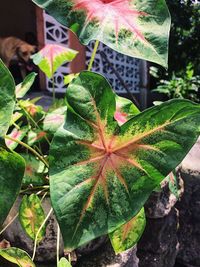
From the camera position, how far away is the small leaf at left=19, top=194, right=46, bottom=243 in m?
0.85

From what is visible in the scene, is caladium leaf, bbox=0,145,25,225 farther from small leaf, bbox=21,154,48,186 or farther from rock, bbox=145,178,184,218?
rock, bbox=145,178,184,218

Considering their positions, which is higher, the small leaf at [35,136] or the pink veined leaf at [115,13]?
the pink veined leaf at [115,13]

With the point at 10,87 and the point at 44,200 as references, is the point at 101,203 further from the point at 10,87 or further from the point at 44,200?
the point at 44,200

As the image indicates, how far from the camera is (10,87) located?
0.57m

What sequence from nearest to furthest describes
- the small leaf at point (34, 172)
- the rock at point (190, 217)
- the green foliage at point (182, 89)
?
the small leaf at point (34, 172)
the rock at point (190, 217)
the green foliage at point (182, 89)

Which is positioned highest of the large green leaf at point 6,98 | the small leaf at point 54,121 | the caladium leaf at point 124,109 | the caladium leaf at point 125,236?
the large green leaf at point 6,98

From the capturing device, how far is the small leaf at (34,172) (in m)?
1.01

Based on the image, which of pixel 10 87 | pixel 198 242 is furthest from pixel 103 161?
pixel 198 242

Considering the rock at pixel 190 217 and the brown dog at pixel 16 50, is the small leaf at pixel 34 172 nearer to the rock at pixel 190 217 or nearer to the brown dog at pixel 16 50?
the rock at pixel 190 217

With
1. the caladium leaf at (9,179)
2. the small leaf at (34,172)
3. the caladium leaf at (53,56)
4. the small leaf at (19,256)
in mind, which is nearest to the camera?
the caladium leaf at (9,179)

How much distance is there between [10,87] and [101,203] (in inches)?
9.2

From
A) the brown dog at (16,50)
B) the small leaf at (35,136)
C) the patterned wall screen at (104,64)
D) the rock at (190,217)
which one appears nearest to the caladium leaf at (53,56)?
the small leaf at (35,136)

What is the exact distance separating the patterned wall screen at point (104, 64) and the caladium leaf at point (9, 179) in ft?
10.0

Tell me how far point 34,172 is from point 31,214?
0.18 metres
